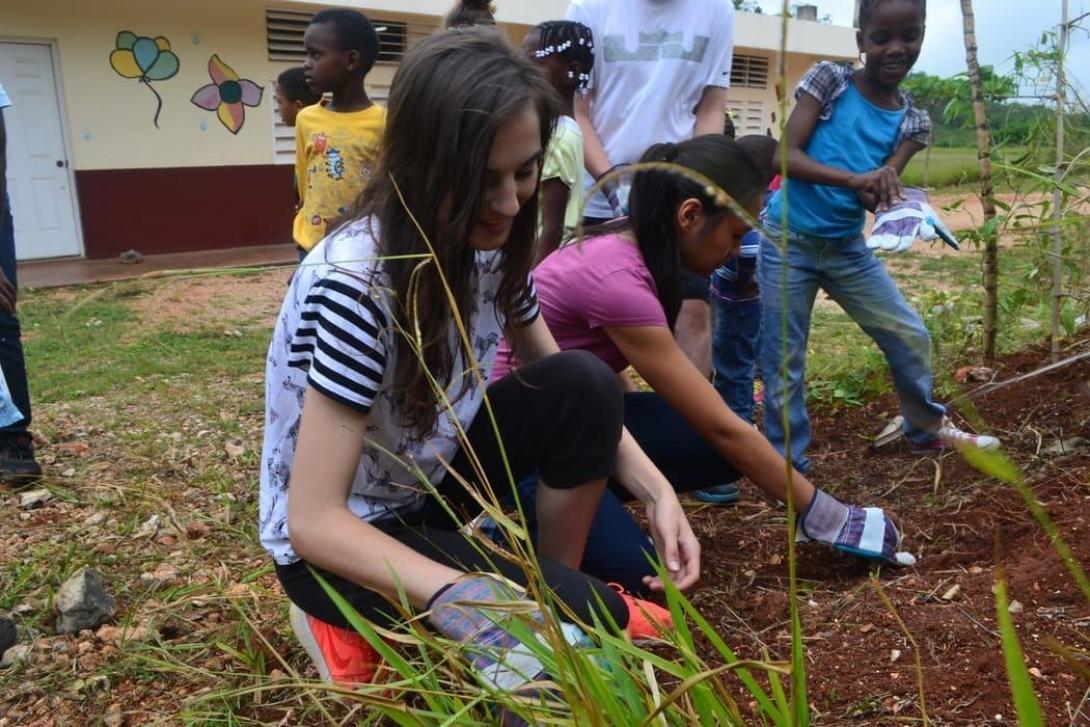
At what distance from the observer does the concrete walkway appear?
8078 millimetres

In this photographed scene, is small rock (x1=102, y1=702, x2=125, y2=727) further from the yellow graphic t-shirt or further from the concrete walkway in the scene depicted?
the concrete walkway

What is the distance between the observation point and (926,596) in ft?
6.01

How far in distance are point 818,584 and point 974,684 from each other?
595 millimetres

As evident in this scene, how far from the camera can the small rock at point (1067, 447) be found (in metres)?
2.52

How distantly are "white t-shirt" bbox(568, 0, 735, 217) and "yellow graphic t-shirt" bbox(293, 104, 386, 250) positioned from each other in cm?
90

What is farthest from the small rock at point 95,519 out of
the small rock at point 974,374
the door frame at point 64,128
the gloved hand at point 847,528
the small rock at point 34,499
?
the door frame at point 64,128

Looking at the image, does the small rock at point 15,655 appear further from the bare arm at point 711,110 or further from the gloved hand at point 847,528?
the bare arm at point 711,110

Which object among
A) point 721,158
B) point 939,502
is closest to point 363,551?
point 721,158

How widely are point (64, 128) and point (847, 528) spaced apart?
8977 millimetres

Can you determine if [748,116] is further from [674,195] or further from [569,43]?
[674,195]

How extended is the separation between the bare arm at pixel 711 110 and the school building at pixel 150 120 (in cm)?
668

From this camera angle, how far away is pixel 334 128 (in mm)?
3619

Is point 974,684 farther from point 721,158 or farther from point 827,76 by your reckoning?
point 827,76

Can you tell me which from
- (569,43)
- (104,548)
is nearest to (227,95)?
(569,43)
